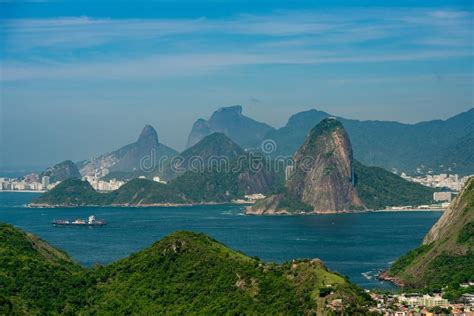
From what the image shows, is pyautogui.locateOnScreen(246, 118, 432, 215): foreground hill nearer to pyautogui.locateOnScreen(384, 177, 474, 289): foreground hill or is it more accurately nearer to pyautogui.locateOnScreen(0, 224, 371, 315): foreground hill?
pyautogui.locateOnScreen(384, 177, 474, 289): foreground hill

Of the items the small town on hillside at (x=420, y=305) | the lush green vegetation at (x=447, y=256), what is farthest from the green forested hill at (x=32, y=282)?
the lush green vegetation at (x=447, y=256)

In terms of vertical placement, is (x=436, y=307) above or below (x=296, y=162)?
below

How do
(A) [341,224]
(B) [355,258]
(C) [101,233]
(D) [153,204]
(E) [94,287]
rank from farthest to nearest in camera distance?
(D) [153,204]
(A) [341,224]
(C) [101,233]
(B) [355,258]
(E) [94,287]

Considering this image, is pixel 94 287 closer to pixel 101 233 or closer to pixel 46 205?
pixel 101 233

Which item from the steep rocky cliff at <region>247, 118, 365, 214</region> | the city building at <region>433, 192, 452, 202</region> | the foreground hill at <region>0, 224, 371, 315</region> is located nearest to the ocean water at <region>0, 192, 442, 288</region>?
the steep rocky cliff at <region>247, 118, 365, 214</region>

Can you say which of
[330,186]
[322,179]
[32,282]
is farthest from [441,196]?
[32,282]

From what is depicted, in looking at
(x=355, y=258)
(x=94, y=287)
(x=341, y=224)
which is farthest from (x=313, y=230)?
(x=94, y=287)

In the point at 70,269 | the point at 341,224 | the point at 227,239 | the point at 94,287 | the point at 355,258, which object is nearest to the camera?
the point at 94,287
